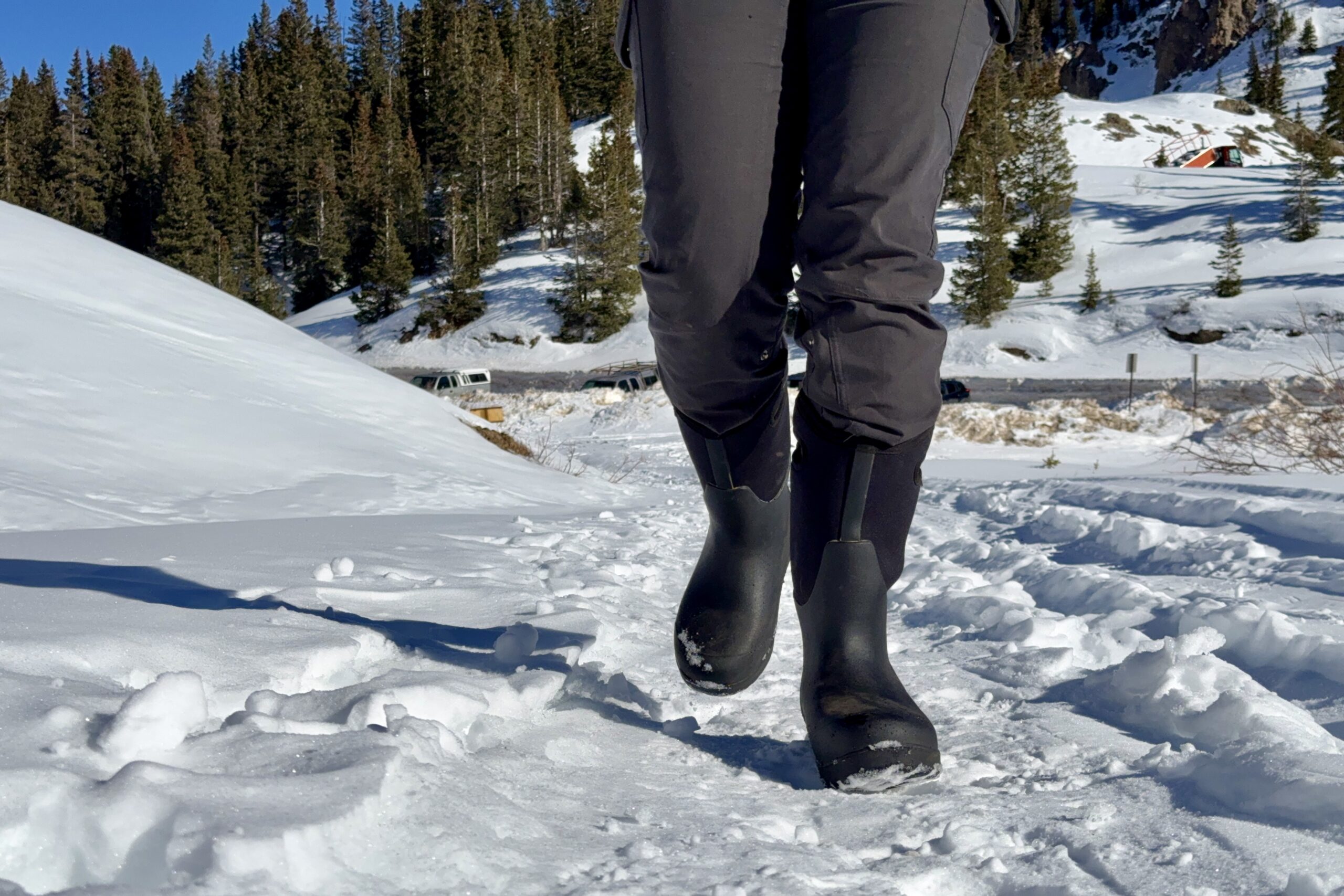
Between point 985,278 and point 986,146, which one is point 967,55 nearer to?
point 985,278

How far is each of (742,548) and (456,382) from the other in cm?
2380

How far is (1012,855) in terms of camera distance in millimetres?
780

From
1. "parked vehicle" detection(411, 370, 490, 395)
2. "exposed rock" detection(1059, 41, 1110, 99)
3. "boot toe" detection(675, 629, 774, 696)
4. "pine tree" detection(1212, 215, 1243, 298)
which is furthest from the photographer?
"exposed rock" detection(1059, 41, 1110, 99)

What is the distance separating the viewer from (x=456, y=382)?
79.9ft

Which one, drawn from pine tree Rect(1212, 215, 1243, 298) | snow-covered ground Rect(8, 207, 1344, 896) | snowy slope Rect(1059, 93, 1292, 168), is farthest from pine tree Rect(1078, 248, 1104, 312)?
snow-covered ground Rect(8, 207, 1344, 896)

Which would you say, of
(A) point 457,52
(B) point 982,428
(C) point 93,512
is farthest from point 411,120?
(C) point 93,512

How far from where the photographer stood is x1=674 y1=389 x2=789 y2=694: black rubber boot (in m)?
1.25

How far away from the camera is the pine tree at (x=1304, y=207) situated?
28719 mm

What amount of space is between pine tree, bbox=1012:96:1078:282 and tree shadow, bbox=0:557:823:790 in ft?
103

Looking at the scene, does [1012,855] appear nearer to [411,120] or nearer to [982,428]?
[982,428]

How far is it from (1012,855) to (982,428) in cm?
1114

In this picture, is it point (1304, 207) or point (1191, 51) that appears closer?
point (1304, 207)

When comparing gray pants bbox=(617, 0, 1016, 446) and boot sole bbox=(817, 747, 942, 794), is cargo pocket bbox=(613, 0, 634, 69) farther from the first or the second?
boot sole bbox=(817, 747, 942, 794)

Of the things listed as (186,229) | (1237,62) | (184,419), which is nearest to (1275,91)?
(1237,62)
